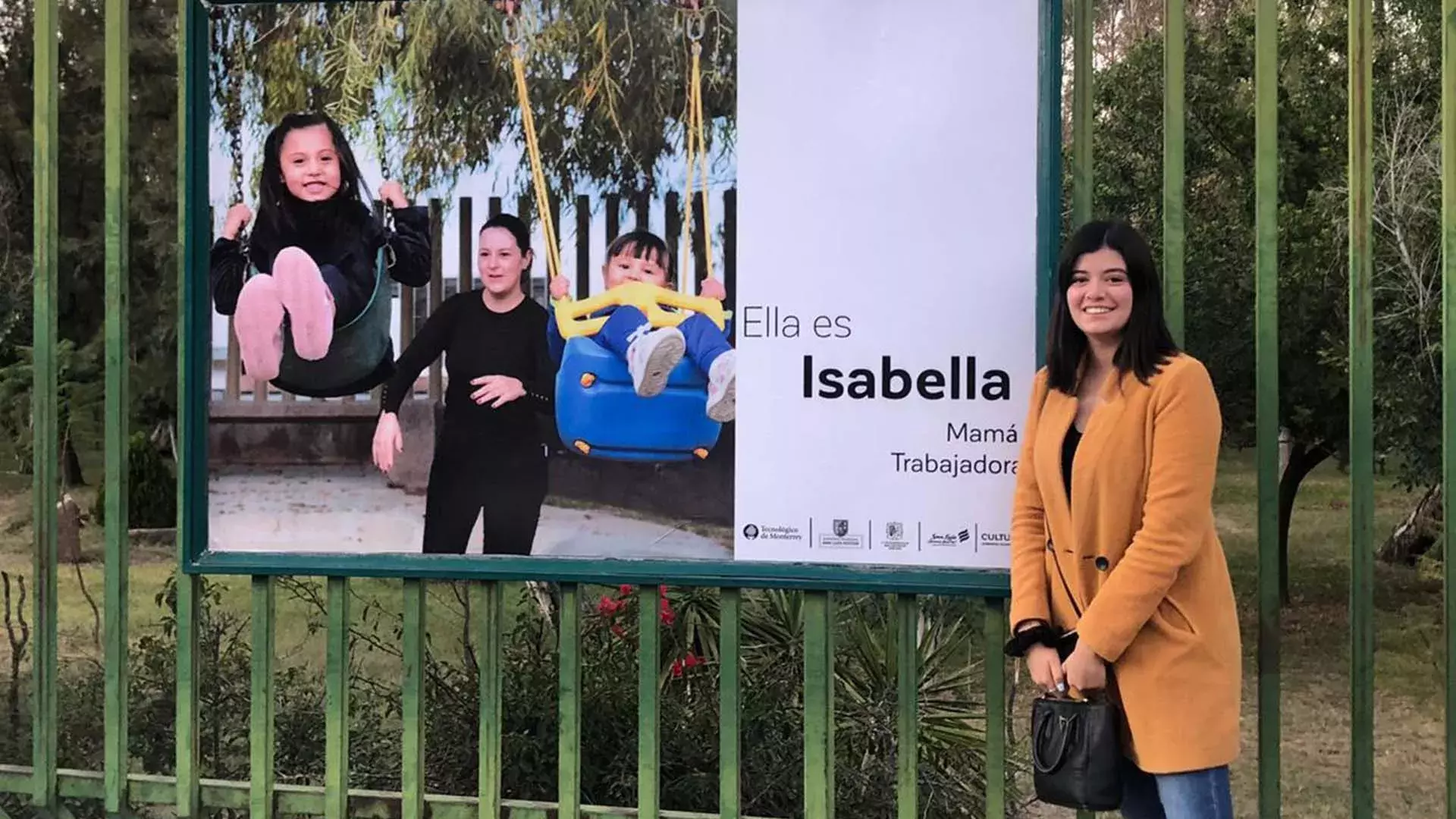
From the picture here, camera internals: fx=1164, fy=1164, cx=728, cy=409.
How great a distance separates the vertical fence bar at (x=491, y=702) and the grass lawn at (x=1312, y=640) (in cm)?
136

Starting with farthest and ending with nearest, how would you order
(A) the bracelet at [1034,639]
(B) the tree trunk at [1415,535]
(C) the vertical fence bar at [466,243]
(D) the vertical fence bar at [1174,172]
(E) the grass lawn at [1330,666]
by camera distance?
(B) the tree trunk at [1415,535] < (E) the grass lawn at [1330,666] < (C) the vertical fence bar at [466,243] < (D) the vertical fence bar at [1174,172] < (A) the bracelet at [1034,639]

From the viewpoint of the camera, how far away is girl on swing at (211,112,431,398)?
3.13m

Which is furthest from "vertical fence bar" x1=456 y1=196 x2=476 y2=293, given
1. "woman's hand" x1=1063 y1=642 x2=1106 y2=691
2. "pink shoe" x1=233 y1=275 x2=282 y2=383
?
"woman's hand" x1=1063 y1=642 x2=1106 y2=691

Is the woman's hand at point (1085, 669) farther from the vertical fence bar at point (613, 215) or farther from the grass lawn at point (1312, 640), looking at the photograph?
the grass lawn at point (1312, 640)

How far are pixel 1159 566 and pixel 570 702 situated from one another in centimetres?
154

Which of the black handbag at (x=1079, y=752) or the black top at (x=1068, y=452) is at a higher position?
the black top at (x=1068, y=452)

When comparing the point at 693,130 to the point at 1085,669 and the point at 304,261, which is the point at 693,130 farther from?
the point at 1085,669

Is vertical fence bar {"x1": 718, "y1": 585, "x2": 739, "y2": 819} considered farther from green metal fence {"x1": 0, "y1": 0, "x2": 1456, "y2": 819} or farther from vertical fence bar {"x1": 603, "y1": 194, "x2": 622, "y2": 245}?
vertical fence bar {"x1": 603, "y1": 194, "x2": 622, "y2": 245}

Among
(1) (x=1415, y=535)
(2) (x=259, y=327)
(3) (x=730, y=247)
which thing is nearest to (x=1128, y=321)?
(3) (x=730, y=247)

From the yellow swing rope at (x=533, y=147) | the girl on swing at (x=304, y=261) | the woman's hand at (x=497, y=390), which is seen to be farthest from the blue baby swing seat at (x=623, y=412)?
the girl on swing at (x=304, y=261)

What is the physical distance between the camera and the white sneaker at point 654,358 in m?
2.94

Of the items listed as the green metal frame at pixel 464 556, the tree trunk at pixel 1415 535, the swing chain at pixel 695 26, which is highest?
the swing chain at pixel 695 26

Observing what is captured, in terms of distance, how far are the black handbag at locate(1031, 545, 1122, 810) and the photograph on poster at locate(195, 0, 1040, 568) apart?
1.83 ft

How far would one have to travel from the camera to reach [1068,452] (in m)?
2.35
